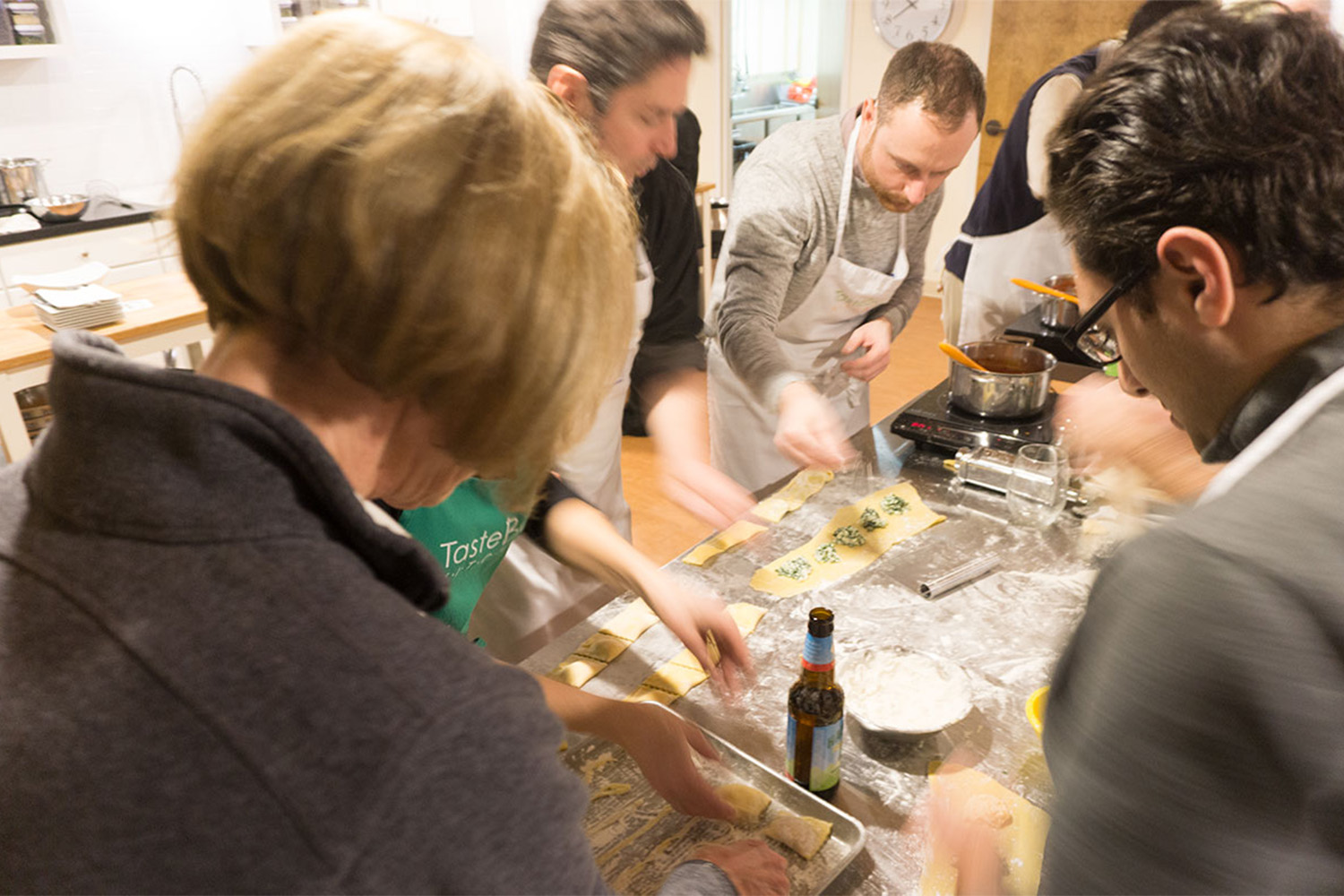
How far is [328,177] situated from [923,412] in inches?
70.3

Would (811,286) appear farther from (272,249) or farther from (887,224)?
(272,249)

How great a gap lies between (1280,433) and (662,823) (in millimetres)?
809

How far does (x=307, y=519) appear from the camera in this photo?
520 mm

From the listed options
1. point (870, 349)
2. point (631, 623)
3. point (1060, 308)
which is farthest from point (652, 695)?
point (1060, 308)

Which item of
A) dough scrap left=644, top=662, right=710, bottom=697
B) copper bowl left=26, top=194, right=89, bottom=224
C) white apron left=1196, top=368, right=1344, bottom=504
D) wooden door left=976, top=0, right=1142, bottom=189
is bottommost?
dough scrap left=644, top=662, right=710, bottom=697

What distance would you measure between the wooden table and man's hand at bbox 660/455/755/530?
1.71 m

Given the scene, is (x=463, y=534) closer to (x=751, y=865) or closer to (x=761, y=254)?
(x=751, y=865)

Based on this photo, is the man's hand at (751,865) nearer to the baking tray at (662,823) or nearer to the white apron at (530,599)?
the baking tray at (662,823)

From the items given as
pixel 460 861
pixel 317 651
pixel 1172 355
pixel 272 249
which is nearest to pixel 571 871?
pixel 460 861

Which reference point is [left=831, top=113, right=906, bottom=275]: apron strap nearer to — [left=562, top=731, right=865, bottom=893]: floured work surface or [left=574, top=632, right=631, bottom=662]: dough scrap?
[left=574, top=632, right=631, bottom=662]: dough scrap

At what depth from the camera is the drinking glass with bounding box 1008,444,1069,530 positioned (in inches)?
68.9

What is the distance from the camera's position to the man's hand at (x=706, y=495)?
1629 millimetres

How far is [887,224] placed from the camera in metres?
2.43

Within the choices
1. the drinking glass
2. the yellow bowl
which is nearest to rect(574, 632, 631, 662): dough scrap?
the yellow bowl
